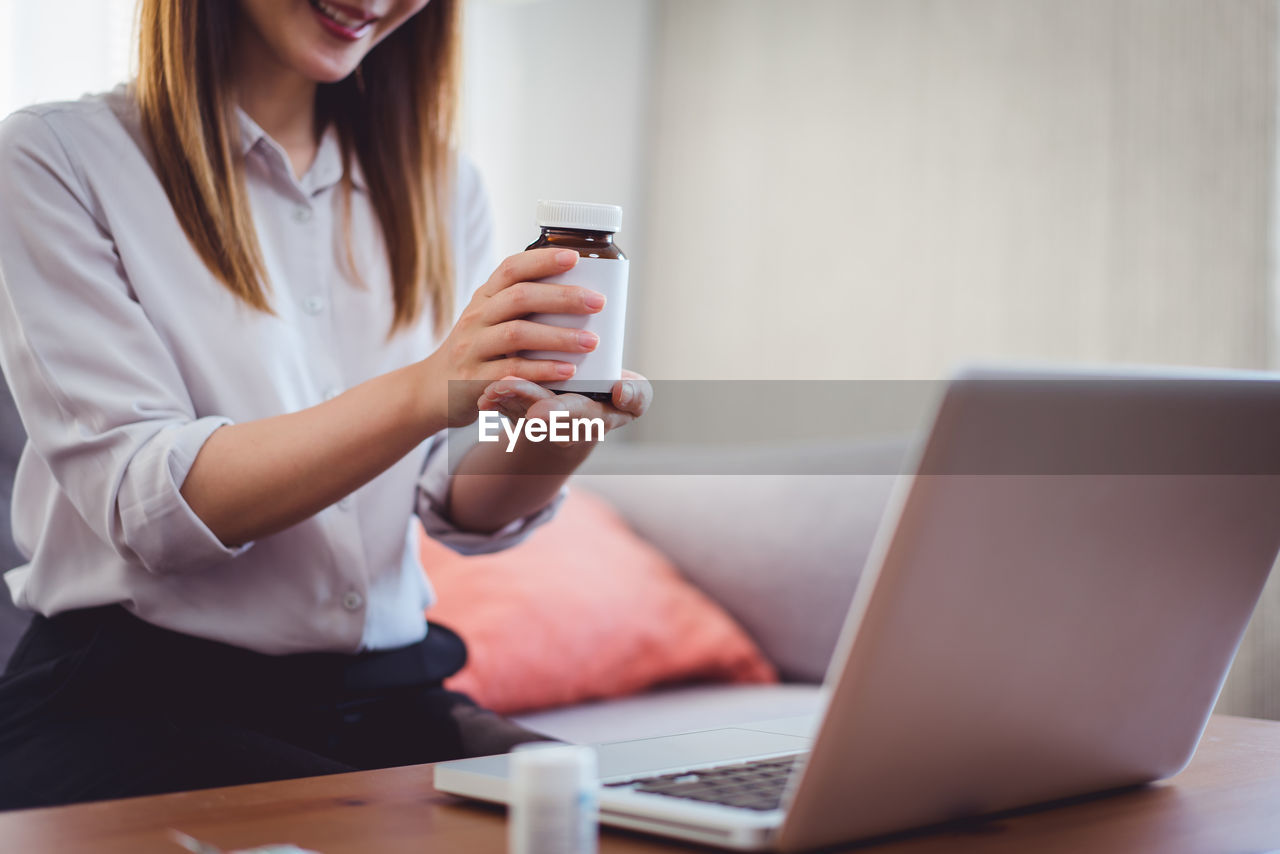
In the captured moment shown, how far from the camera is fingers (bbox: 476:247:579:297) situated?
2.25ft

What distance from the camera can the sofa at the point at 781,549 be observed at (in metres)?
1.90

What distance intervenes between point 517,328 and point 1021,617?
0.34 metres

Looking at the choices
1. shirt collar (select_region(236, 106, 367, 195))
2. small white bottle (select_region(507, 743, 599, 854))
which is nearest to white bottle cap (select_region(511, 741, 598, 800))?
small white bottle (select_region(507, 743, 599, 854))

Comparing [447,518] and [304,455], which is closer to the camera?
[304,455]

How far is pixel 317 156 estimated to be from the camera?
1160 mm

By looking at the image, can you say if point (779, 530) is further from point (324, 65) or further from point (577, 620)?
point (324, 65)

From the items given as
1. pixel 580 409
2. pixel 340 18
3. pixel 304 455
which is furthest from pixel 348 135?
pixel 580 409

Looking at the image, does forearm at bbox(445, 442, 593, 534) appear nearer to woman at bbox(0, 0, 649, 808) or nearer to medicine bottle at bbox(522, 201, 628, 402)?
woman at bbox(0, 0, 649, 808)

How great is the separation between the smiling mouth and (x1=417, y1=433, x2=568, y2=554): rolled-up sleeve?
396mm

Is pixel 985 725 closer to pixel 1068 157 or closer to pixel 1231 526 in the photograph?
pixel 1231 526

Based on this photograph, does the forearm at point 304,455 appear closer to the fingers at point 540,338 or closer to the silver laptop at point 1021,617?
the fingers at point 540,338

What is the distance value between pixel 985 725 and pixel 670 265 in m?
2.48

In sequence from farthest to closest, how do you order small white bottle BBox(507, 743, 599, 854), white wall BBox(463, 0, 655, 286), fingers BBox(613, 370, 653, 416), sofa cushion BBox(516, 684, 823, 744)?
white wall BBox(463, 0, 655, 286)
sofa cushion BBox(516, 684, 823, 744)
fingers BBox(613, 370, 653, 416)
small white bottle BBox(507, 743, 599, 854)

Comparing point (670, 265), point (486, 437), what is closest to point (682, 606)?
point (486, 437)
